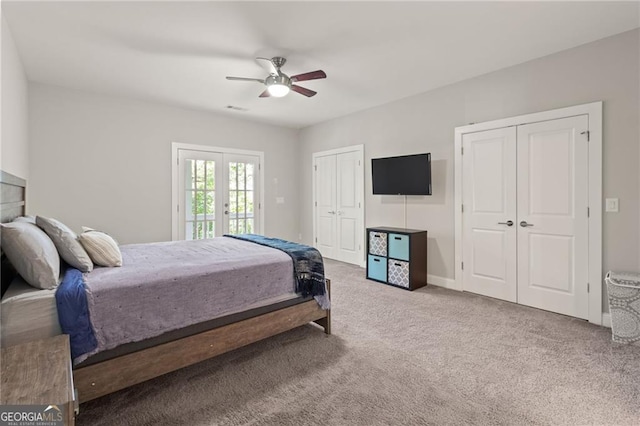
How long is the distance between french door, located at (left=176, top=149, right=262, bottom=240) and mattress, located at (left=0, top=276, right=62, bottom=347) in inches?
138

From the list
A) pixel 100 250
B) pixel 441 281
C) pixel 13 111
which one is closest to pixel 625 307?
pixel 441 281

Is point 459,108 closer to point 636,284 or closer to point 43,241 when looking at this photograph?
point 636,284

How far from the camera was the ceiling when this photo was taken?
240 cm

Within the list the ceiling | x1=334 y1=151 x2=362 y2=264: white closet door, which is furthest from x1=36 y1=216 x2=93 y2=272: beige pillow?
x1=334 y1=151 x2=362 y2=264: white closet door

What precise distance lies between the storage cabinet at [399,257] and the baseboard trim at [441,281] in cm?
10

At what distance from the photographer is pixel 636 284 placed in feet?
8.24

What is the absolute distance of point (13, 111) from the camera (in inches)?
112

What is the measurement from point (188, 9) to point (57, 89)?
2874mm

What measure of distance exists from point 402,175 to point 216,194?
10.4 feet

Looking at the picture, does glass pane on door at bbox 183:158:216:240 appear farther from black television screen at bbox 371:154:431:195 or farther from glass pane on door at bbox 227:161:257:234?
black television screen at bbox 371:154:431:195

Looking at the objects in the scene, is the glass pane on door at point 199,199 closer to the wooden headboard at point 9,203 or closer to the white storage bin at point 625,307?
the wooden headboard at point 9,203

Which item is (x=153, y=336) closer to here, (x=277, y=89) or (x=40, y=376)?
(x=40, y=376)

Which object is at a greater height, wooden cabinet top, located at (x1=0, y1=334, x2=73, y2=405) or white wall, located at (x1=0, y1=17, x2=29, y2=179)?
white wall, located at (x1=0, y1=17, x2=29, y2=179)

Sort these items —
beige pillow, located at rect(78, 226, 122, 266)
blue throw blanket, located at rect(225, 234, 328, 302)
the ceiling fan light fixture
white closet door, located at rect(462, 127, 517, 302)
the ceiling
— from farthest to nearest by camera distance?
white closet door, located at rect(462, 127, 517, 302) < the ceiling fan light fixture < blue throw blanket, located at rect(225, 234, 328, 302) < the ceiling < beige pillow, located at rect(78, 226, 122, 266)
